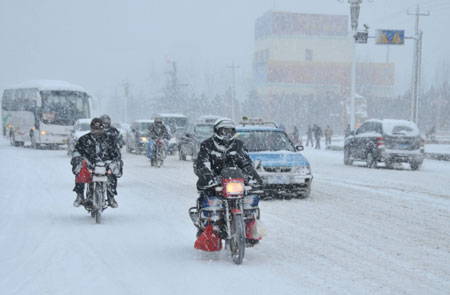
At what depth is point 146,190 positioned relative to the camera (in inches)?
650

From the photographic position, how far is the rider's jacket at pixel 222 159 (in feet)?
26.4

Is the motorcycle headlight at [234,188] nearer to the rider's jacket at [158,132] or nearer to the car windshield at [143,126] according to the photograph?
the rider's jacket at [158,132]

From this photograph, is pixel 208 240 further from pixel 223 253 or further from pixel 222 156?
pixel 222 156

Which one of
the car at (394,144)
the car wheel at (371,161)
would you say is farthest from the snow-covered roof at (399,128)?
the car wheel at (371,161)

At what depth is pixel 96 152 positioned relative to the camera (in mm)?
11070

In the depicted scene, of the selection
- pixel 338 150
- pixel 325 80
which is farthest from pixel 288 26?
pixel 338 150

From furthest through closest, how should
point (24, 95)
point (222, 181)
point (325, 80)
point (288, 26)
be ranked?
1. point (288, 26)
2. point (325, 80)
3. point (24, 95)
4. point (222, 181)

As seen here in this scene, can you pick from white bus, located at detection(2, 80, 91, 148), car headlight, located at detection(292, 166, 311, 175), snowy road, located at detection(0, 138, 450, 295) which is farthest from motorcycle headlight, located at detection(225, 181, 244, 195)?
white bus, located at detection(2, 80, 91, 148)

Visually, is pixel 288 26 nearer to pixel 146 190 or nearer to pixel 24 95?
pixel 24 95

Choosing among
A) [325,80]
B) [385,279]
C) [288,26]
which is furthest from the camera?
[288,26]

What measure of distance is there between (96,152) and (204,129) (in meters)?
17.8

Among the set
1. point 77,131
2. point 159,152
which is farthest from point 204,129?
point 77,131

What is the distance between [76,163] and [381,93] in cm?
12377

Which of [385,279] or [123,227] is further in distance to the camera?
[123,227]
